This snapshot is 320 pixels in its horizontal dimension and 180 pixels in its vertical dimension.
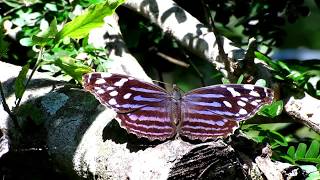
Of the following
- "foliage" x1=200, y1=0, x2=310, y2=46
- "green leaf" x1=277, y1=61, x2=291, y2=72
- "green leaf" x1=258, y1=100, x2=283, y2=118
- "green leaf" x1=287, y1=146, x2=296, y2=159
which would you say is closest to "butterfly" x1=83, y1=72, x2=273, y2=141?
"green leaf" x1=258, y1=100, x2=283, y2=118

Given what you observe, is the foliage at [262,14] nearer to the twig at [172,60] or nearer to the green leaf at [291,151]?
the twig at [172,60]

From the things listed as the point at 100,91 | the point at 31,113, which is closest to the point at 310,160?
the point at 100,91

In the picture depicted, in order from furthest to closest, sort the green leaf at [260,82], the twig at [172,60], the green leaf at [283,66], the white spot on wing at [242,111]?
the twig at [172,60]
the green leaf at [283,66]
the green leaf at [260,82]
the white spot on wing at [242,111]

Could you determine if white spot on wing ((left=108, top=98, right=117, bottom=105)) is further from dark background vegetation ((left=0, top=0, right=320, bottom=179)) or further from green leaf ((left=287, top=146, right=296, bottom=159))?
green leaf ((left=287, top=146, right=296, bottom=159))

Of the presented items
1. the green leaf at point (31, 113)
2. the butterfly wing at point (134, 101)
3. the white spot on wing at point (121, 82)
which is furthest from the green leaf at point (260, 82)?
the green leaf at point (31, 113)

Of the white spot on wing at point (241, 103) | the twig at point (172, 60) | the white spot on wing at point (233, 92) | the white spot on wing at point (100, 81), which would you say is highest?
the white spot on wing at point (233, 92)

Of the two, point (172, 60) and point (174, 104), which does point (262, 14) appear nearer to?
point (172, 60)
